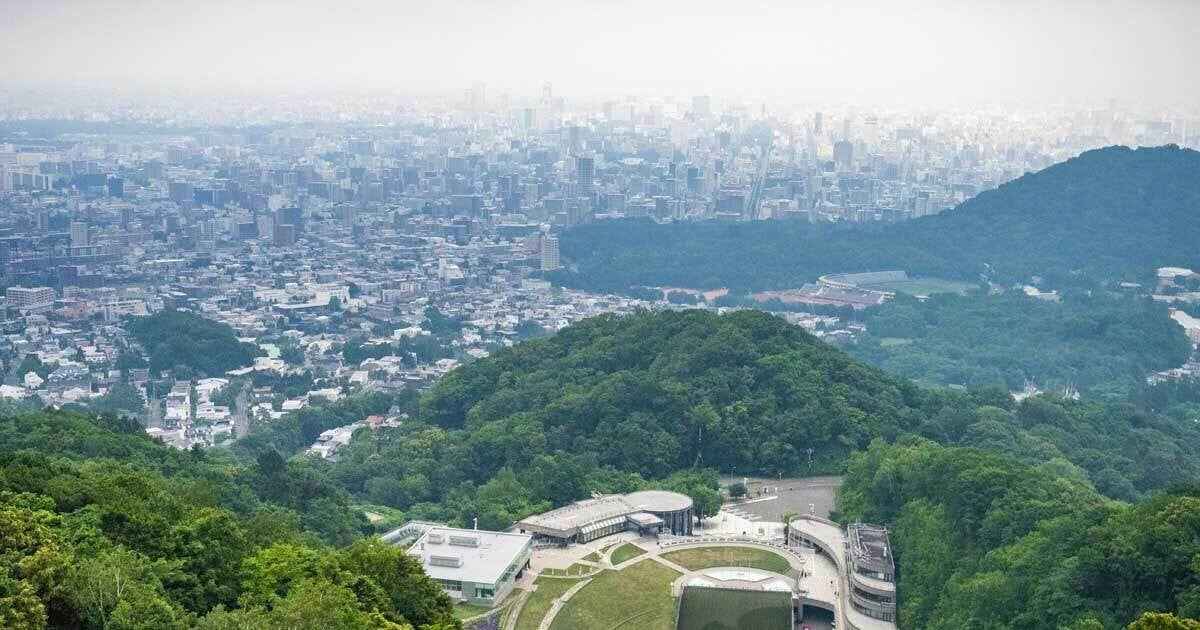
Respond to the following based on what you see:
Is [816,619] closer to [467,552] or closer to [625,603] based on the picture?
[625,603]

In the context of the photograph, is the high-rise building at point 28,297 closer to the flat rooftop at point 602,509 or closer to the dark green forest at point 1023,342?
the dark green forest at point 1023,342

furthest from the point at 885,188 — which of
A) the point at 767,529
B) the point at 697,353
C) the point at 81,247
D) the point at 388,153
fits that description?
the point at 767,529

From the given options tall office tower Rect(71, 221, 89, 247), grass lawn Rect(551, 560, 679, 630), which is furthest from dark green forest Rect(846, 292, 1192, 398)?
tall office tower Rect(71, 221, 89, 247)

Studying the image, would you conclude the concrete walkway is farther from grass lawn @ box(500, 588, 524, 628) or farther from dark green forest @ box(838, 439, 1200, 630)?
dark green forest @ box(838, 439, 1200, 630)

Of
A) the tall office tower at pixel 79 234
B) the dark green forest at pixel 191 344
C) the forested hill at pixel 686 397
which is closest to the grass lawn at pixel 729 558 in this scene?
the forested hill at pixel 686 397

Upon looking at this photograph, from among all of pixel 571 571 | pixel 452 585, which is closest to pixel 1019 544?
pixel 571 571
